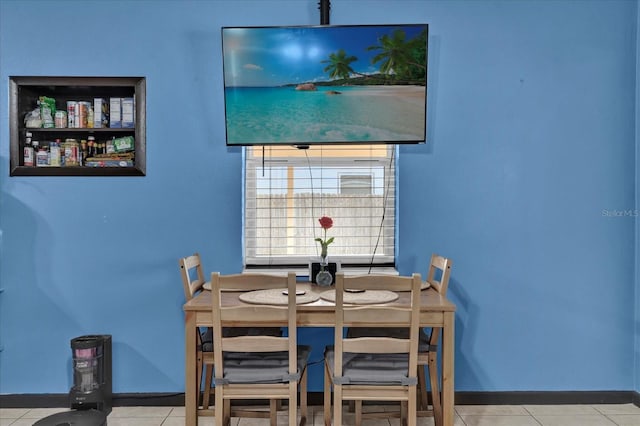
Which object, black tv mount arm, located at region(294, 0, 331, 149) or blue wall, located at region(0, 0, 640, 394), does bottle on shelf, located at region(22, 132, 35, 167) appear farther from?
black tv mount arm, located at region(294, 0, 331, 149)

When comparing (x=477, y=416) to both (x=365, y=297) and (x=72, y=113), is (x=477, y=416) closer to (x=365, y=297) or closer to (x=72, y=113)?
(x=365, y=297)

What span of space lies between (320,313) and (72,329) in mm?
1710

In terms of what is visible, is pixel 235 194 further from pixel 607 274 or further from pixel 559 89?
pixel 607 274

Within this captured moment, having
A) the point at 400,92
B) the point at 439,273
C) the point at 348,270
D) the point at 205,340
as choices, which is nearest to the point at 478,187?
the point at 439,273

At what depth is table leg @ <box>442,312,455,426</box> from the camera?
7.48 ft

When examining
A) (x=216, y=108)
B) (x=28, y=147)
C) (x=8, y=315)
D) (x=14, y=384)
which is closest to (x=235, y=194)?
(x=216, y=108)

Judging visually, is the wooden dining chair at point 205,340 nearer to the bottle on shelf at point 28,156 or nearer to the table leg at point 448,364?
the table leg at point 448,364

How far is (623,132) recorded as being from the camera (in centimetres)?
296

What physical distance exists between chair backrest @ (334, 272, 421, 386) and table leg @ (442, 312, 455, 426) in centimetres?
24

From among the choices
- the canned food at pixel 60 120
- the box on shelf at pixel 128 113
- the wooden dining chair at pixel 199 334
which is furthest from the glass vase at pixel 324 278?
the canned food at pixel 60 120

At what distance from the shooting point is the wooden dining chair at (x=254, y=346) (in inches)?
83.8

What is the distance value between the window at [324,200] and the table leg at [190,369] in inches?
33.1

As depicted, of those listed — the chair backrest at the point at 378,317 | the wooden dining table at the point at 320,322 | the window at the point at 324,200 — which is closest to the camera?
the chair backrest at the point at 378,317

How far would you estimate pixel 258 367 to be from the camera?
2.22 metres
